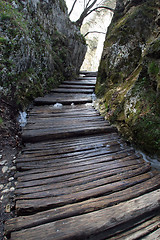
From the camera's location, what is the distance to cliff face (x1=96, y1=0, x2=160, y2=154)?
144 inches

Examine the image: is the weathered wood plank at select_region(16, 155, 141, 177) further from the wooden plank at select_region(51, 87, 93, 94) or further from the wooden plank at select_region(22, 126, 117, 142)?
the wooden plank at select_region(51, 87, 93, 94)

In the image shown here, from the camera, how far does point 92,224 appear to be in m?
1.98

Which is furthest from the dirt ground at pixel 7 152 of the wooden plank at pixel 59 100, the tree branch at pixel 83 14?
the tree branch at pixel 83 14

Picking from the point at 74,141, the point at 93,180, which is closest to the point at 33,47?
the point at 74,141

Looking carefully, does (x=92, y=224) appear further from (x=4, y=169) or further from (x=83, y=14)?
(x=83, y=14)

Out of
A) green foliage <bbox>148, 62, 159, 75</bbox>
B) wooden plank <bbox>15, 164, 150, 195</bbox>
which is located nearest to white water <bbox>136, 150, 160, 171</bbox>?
wooden plank <bbox>15, 164, 150, 195</bbox>

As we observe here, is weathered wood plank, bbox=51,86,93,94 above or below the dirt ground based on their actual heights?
above

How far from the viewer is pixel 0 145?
3.49m

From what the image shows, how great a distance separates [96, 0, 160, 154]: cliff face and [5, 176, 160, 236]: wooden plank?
1.17m

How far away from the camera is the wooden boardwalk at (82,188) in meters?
1.96

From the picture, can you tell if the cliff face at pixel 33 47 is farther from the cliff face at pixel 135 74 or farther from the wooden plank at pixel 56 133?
the cliff face at pixel 135 74

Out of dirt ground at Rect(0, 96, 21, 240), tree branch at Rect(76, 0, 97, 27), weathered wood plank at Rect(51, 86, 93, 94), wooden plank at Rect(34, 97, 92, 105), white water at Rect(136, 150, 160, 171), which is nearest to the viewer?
dirt ground at Rect(0, 96, 21, 240)

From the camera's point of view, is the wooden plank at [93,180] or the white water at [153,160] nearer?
the wooden plank at [93,180]

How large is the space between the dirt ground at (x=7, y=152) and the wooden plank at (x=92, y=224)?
1.86ft
